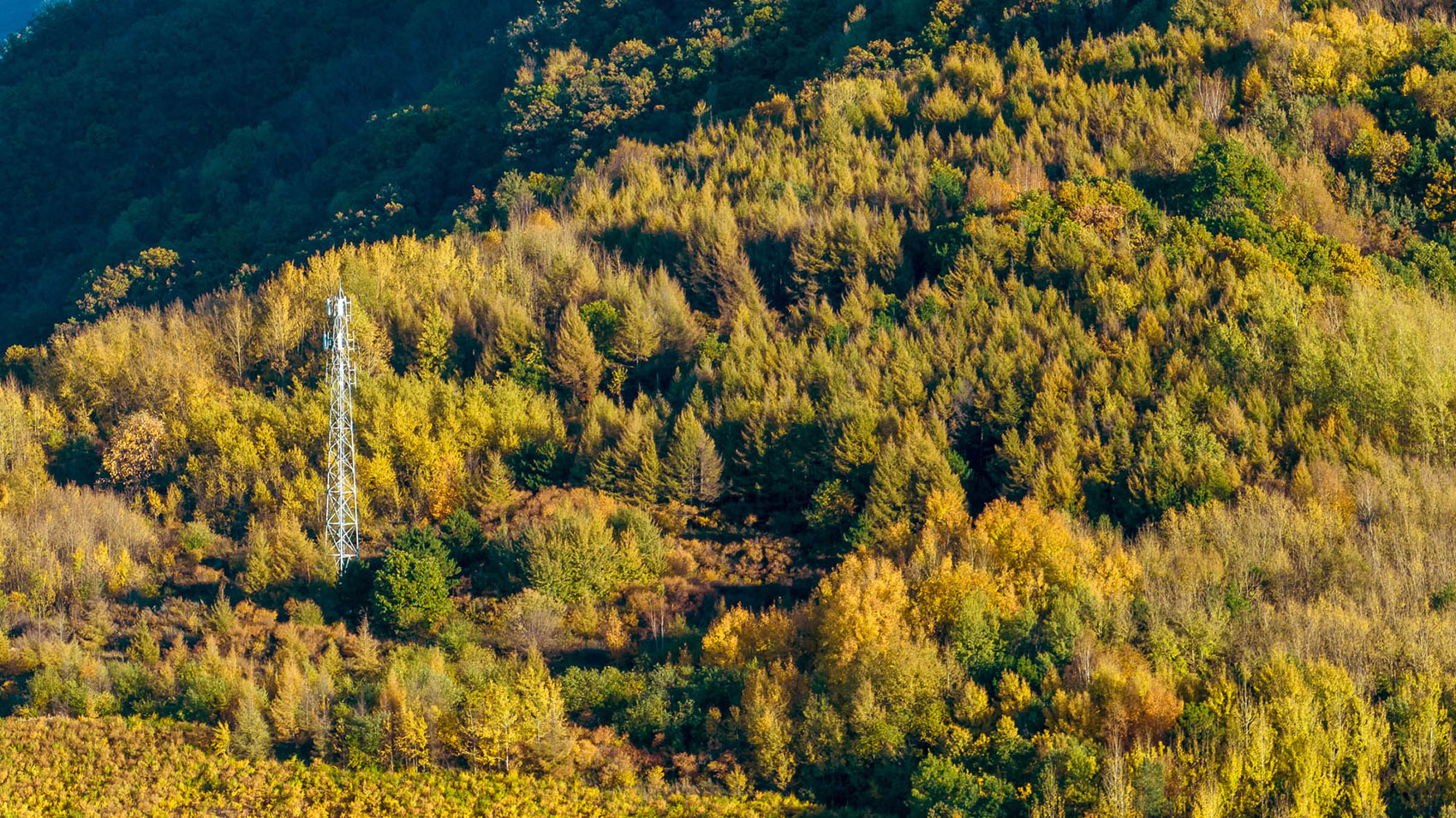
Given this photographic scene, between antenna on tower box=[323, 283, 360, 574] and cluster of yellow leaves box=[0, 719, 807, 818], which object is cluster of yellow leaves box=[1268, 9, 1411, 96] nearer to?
antenna on tower box=[323, 283, 360, 574]

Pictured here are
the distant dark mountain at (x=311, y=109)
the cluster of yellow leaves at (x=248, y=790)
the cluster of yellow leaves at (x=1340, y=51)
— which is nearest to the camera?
the cluster of yellow leaves at (x=248, y=790)

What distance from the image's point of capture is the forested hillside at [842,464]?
124 ft

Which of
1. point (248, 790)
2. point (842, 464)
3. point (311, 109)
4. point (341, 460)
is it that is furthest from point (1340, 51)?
point (311, 109)

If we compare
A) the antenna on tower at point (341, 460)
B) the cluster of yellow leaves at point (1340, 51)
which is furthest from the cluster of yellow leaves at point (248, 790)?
the cluster of yellow leaves at point (1340, 51)

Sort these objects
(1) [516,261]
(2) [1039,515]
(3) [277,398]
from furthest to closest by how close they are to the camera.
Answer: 1. (1) [516,261]
2. (3) [277,398]
3. (2) [1039,515]

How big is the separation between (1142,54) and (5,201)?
83.9 m

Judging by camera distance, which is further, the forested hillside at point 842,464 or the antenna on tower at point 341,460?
the antenna on tower at point 341,460

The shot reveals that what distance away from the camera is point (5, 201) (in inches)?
4218

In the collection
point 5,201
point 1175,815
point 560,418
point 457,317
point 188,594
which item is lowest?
point 1175,815

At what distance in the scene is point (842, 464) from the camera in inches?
1962

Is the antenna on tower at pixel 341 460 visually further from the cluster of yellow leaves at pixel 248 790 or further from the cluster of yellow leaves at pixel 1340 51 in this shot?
the cluster of yellow leaves at pixel 1340 51

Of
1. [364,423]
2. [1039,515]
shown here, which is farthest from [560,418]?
[1039,515]

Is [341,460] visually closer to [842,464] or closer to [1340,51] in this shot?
[842,464]

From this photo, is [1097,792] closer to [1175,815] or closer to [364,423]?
[1175,815]
